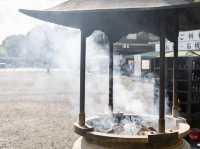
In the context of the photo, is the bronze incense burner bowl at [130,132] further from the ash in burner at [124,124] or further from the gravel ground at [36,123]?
the gravel ground at [36,123]

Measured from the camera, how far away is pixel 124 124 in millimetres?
5051

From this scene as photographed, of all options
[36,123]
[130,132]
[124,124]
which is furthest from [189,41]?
[130,132]

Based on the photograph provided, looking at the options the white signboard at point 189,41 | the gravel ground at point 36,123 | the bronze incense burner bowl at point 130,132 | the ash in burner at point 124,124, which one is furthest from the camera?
the white signboard at point 189,41

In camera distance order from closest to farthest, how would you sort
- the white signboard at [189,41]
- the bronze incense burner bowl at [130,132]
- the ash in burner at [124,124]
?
the bronze incense burner bowl at [130,132]
the ash in burner at [124,124]
the white signboard at [189,41]

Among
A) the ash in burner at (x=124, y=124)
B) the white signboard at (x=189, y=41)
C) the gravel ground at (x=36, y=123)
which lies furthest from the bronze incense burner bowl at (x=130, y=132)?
the white signboard at (x=189, y=41)

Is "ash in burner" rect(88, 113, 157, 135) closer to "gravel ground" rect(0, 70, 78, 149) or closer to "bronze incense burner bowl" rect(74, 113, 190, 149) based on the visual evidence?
"bronze incense burner bowl" rect(74, 113, 190, 149)

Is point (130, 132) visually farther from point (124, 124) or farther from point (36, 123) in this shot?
point (36, 123)

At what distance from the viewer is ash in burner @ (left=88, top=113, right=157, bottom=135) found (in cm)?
455

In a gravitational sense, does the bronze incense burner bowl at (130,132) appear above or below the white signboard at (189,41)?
below

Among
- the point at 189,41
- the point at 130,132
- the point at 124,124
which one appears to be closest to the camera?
the point at 130,132

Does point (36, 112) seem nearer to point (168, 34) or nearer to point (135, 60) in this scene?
point (168, 34)

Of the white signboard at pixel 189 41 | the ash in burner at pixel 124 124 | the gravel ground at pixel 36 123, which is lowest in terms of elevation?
the gravel ground at pixel 36 123

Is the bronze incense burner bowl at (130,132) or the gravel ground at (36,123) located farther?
the gravel ground at (36,123)

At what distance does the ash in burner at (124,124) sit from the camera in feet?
14.9
